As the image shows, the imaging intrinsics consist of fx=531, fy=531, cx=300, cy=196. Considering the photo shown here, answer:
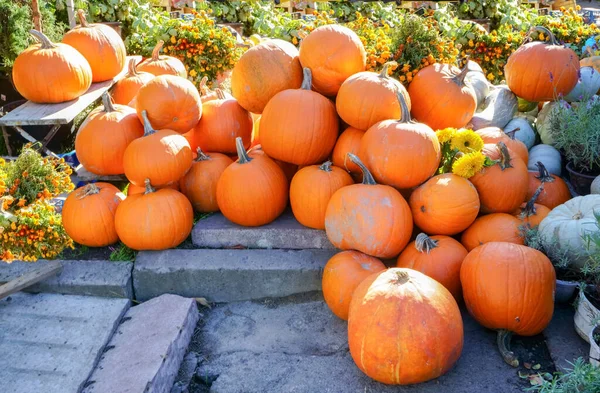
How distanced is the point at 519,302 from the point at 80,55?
4.11 meters

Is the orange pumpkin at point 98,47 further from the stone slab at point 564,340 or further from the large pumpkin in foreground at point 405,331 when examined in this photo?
the stone slab at point 564,340

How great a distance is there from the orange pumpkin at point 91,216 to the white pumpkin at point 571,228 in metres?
2.85

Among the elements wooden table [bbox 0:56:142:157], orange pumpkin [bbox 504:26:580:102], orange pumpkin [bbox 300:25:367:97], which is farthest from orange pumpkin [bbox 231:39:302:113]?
orange pumpkin [bbox 504:26:580:102]

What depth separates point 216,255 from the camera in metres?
3.68

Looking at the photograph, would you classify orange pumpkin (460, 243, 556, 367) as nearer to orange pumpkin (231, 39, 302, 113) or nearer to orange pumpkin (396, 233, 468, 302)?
orange pumpkin (396, 233, 468, 302)

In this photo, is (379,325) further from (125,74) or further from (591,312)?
(125,74)

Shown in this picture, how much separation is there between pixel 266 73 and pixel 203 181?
914mm

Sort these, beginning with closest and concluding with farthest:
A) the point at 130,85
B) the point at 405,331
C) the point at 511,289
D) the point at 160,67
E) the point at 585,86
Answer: the point at 405,331
the point at 511,289
the point at 585,86
the point at 130,85
the point at 160,67

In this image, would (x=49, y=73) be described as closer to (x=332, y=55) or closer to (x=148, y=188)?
(x=148, y=188)

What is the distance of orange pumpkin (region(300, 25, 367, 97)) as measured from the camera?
377 centimetres

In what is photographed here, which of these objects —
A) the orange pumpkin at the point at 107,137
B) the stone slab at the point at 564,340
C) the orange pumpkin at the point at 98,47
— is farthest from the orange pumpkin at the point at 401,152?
the orange pumpkin at the point at 98,47

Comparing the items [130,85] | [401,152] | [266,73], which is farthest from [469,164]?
[130,85]

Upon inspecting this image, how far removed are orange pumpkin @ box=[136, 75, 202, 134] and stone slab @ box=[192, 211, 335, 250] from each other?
31.5 inches

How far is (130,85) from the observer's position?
494 centimetres
